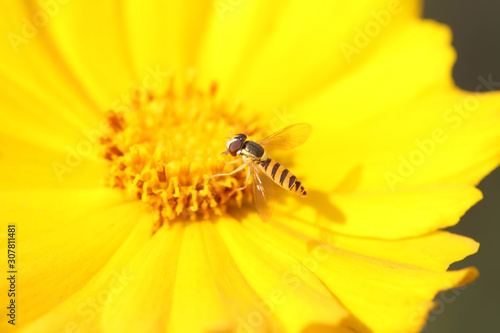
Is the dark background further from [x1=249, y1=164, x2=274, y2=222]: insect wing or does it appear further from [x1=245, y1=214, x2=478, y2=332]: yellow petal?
[x1=249, y1=164, x2=274, y2=222]: insect wing

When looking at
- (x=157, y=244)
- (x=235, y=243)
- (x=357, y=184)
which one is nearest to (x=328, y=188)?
(x=357, y=184)

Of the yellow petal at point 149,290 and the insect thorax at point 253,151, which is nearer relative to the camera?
the yellow petal at point 149,290

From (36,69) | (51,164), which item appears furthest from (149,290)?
(36,69)

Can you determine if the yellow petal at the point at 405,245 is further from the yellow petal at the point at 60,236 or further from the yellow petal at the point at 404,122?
the yellow petal at the point at 60,236

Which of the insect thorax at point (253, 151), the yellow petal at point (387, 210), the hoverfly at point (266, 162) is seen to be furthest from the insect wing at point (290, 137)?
the yellow petal at point (387, 210)

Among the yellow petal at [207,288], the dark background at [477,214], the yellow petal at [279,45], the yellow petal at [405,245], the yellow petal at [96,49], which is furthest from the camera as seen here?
the dark background at [477,214]
